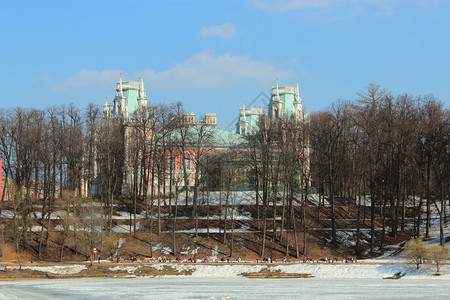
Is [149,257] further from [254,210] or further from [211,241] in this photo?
[254,210]

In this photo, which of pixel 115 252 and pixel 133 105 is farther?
pixel 133 105

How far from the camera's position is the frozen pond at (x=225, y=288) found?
39.6m

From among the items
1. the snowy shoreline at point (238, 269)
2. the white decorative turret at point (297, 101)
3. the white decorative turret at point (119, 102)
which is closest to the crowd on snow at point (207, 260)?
the snowy shoreline at point (238, 269)

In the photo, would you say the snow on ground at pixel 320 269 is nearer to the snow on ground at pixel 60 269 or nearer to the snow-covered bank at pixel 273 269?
the snow-covered bank at pixel 273 269

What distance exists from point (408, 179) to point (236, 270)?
93.7ft

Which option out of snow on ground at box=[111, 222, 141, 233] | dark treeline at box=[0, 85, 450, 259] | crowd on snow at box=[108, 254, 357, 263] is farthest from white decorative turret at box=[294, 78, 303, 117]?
crowd on snow at box=[108, 254, 357, 263]

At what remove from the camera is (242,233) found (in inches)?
2630

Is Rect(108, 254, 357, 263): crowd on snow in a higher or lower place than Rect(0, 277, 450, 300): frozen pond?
higher

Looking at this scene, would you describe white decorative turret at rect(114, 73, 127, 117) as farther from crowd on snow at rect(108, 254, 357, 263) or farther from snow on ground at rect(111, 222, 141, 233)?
crowd on snow at rect(108, 254, 357, 263)

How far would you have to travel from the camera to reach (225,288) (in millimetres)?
43500

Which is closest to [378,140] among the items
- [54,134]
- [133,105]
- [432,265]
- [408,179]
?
[408,179]

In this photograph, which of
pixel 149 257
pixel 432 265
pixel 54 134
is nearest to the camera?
pixel 432 265

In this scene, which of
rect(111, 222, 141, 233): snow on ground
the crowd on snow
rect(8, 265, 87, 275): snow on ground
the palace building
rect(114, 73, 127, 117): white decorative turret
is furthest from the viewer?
rect(114, 73, 127, 117): white decorative turret

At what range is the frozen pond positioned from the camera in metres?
39.6
